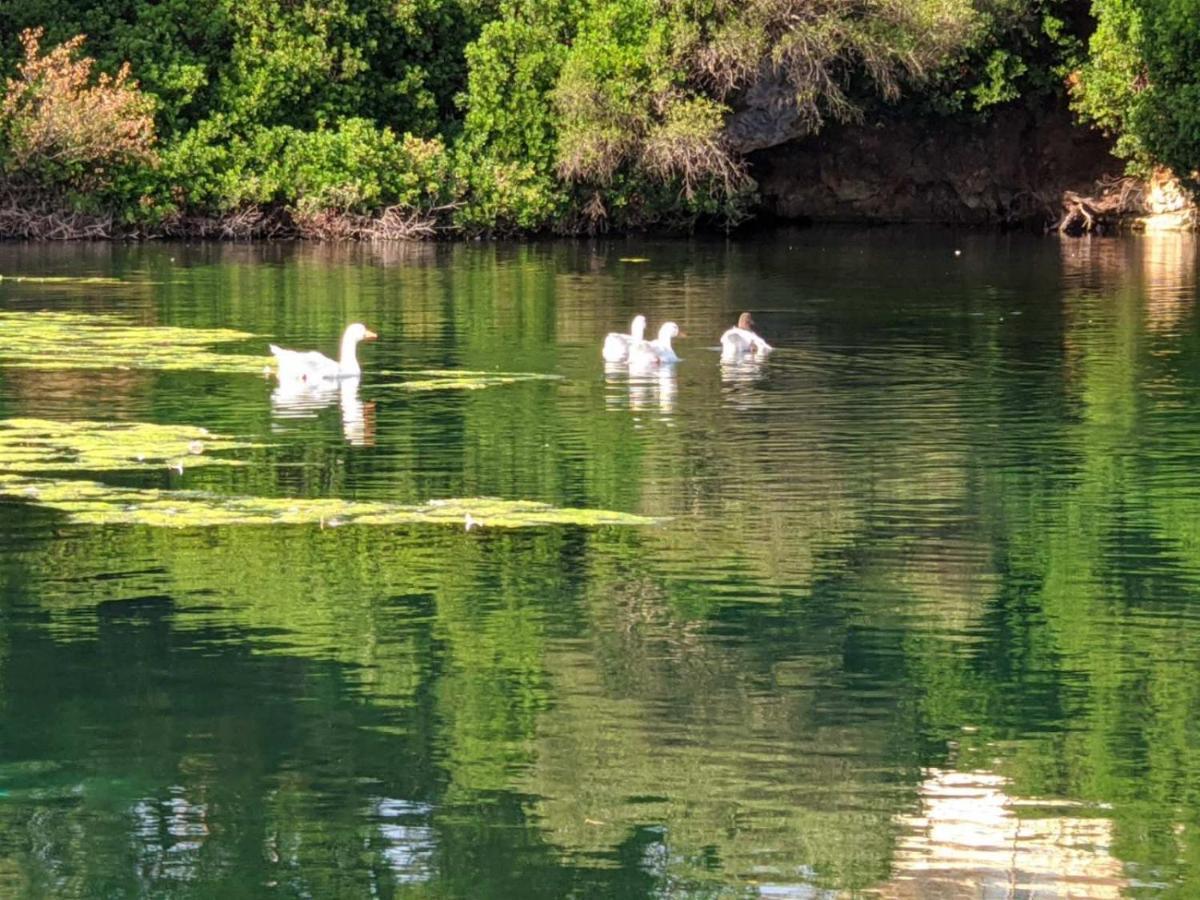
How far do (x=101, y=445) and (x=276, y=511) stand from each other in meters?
3.11

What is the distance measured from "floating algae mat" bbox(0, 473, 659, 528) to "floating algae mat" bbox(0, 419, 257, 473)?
1.09m

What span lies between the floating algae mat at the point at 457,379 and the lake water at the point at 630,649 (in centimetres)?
19

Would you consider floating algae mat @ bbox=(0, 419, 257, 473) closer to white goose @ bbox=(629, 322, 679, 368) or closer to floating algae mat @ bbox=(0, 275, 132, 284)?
white goose @ bbox=(629, 322, 679, 368)

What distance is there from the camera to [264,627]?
12148 millimetres

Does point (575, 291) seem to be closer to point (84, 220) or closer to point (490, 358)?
point (490, 358)

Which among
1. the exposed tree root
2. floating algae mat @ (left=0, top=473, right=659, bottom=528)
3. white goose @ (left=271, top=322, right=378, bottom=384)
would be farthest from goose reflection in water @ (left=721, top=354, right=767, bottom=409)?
the exposed tree root

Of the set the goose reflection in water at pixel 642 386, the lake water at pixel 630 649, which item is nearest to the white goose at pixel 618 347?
the goose reflection in water at pixel 642 386

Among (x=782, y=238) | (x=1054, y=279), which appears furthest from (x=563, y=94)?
(x=1054, y=279)

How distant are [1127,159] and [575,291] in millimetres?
22779

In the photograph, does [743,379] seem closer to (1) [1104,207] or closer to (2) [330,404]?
(2) [330,404]

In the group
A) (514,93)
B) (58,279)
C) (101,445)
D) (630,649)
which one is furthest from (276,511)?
(514,93)

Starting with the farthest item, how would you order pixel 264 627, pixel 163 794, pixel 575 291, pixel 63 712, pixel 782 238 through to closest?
pixel 782 238 → pixel 575 291 → pixel 264 627 → pixel 63 712 → pixel 163 794

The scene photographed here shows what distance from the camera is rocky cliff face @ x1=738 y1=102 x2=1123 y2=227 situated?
2190 inches

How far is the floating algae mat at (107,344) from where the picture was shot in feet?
76.6
